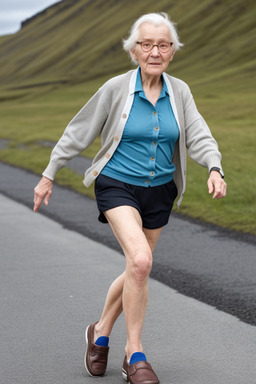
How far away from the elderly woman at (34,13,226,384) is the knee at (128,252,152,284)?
0.13ft

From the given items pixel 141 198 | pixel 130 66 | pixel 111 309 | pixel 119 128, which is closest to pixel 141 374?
pixel 111 309

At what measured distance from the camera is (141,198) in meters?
4.82

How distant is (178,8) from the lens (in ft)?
506

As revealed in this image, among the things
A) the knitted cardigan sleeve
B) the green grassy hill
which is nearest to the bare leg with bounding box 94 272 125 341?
the knitted cardigan sleeve

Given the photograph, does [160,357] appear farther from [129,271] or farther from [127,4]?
[127,4]

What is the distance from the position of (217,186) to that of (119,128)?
2.29 feet

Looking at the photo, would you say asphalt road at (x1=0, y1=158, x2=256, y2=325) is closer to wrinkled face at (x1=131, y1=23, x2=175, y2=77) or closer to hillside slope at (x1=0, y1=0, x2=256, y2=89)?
wrinkled face at (x1=131, y1=23, x2=175, y2=77)

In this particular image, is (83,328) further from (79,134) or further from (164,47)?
(164,47)

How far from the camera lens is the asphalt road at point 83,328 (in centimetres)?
494

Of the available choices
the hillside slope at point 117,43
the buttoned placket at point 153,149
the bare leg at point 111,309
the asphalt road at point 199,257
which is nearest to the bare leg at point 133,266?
the bare leg at point 111,309

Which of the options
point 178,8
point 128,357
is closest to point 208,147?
point 128,357

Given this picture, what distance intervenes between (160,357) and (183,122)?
1.61m

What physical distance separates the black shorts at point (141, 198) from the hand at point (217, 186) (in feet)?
1.29

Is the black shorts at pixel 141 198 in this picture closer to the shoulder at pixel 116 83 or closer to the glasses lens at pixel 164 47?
the shoulder at pixel 116 83
